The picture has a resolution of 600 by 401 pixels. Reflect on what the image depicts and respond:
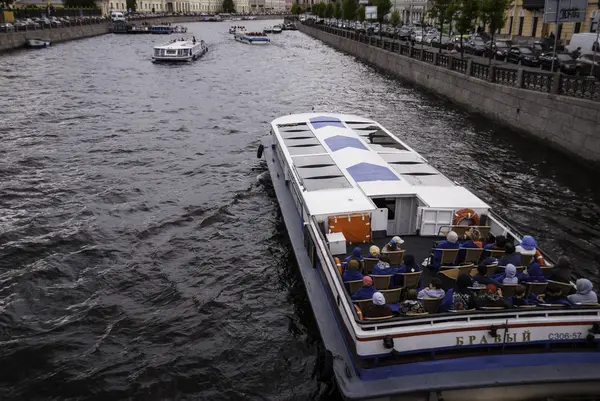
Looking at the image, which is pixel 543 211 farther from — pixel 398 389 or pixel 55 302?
pixel 55 302

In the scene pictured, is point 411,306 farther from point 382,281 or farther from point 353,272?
point 353,272

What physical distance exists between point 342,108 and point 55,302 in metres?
25.0

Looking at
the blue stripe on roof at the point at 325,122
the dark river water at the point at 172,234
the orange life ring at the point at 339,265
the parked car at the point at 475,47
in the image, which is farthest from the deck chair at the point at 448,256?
the parked car at the point at 475,47

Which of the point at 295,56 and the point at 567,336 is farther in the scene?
the point at 295,56

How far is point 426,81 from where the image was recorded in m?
40.7

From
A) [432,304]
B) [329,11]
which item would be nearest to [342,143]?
[432,304]

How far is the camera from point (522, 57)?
3722 centimetres

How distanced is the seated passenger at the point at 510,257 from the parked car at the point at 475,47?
37.6 meters

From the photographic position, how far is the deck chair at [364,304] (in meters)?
9.00

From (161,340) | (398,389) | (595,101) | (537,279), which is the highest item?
(595,101)

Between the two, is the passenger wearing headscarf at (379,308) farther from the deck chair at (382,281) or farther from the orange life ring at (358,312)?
the deck chair at (382,281)

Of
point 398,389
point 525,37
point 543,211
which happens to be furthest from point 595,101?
point 525,37

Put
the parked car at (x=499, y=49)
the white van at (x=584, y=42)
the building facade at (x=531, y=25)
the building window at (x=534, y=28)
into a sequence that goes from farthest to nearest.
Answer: the building window at (x=534, y=28) → the building facade at (x=531, y=25) → the parked car at (x=499, y=49) → the white van at (x=584, y=42)

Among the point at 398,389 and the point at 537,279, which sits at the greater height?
the point at 537,279
